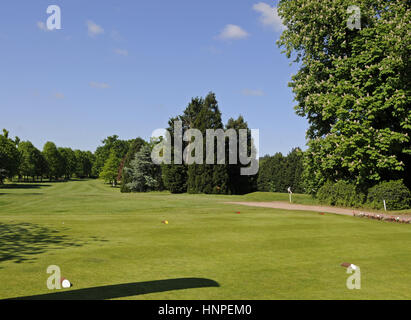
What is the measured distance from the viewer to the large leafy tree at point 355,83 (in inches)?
1000

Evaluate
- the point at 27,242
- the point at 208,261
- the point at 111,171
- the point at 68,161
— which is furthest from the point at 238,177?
the point at 68,161

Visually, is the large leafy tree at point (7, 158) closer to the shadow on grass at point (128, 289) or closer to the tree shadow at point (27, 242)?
the tree shadow at point (27, 242)

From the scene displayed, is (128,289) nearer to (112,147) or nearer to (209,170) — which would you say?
(209,170)

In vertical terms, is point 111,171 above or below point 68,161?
below

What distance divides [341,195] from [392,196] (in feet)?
15.7

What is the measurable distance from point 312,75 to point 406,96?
7.75m

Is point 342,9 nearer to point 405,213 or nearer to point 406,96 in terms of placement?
point 406,96

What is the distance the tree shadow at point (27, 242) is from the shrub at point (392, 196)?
77.6ft

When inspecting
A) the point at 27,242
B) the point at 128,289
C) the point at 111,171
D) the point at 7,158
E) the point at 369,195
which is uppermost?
the point at 7,158

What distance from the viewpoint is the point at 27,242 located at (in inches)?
460

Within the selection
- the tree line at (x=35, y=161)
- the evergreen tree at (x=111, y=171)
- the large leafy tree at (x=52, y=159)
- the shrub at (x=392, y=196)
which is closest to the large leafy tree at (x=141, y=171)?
the evergreen tree at (x=111, y=171)

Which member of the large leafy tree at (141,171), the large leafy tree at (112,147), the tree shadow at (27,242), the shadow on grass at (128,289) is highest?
the large leafy tree at (112,147)

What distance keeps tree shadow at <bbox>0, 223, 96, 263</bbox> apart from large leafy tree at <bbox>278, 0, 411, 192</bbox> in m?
21.1

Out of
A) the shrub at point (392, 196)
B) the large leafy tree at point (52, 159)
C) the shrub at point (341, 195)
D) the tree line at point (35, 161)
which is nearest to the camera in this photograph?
the shrub at point (392, 196)
